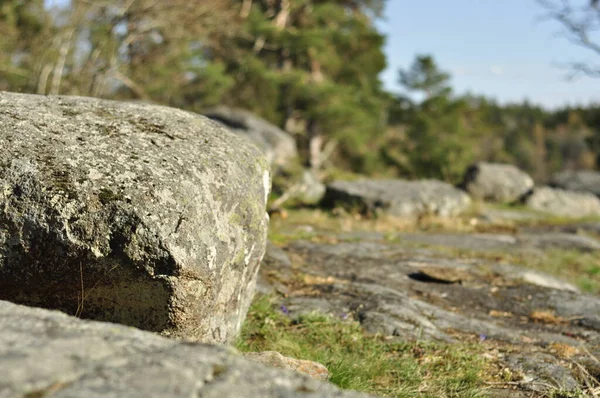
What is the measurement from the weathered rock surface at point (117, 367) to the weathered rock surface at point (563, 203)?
16.2 m

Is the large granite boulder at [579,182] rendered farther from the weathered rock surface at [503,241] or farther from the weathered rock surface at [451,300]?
the weathered rock surface at [451,300]

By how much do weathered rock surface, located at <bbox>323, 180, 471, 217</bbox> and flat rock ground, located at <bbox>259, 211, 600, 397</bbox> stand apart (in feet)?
6.68

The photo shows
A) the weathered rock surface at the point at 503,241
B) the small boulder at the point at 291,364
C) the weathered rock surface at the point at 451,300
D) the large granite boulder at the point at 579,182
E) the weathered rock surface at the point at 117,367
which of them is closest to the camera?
the weathered rock surface at the point at 117,367

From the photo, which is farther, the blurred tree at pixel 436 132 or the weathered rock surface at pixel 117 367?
the blurred tree at pixel 436 132

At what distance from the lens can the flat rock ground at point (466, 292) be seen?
4.08 m

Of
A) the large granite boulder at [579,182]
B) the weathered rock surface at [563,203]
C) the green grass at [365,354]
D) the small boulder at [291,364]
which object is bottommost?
the green grass at [365,354]

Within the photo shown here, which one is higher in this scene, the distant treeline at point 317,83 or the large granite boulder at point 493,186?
the distant treeline at point 317,83

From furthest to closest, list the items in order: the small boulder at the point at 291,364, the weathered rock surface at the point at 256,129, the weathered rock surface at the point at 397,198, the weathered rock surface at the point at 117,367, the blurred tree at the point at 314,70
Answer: the blurred tree at the point at 314,70, the weathered rock surface at the point at 256,129, the weathered rock surface at the point at 397,198, the small boulder at the point at 291,364, the weathered rock surface at the point at 117,367

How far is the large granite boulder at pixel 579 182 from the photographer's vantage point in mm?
19466

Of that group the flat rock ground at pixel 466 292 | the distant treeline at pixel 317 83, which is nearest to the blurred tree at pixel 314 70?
the distant treeline at pixel 317 83

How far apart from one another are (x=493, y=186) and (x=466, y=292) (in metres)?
12.4

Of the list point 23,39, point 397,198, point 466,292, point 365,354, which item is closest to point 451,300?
point 466,292

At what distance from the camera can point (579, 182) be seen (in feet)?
65.5

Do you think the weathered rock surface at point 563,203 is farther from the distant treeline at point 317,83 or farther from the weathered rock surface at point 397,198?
the distant treeline at point 317,83
